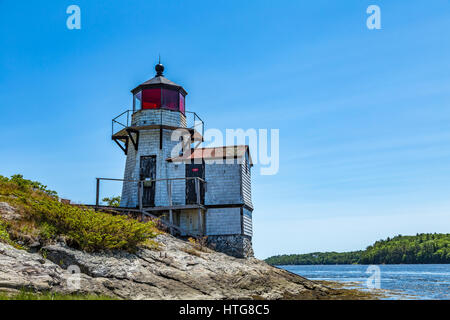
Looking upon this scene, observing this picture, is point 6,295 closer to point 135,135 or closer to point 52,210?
point 52,210

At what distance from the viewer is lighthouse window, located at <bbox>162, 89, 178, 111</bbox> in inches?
1071

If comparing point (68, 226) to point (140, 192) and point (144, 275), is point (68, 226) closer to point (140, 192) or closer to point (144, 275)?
point (144, 275)

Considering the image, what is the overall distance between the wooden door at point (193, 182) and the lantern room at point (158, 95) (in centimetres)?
412

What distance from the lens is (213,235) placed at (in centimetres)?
2473

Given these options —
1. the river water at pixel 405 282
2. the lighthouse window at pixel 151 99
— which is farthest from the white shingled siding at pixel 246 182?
the river water at pixel 405 282

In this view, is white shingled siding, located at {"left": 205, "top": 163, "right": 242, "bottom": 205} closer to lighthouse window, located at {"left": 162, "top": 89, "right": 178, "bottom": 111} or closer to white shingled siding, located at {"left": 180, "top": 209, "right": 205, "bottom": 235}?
white shingled siding, located at {"left": 180, "top": 209, "right": 205, "bottom": 235}

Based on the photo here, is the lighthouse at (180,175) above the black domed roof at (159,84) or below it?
below

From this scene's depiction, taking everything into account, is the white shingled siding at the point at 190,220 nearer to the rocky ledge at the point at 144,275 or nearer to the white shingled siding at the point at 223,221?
the white shingled siding at the point at 223,221

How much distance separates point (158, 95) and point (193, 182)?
242 inches

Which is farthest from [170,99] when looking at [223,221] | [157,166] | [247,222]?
[247,222]

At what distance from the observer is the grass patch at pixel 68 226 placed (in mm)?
13888

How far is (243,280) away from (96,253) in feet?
19.9
